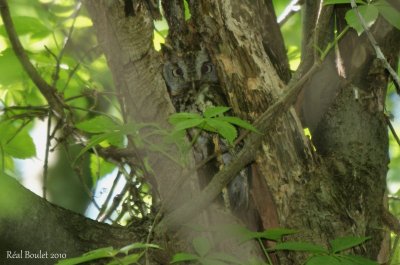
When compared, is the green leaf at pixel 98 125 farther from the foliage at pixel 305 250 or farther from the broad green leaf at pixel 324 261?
the broad green leaf at pixel 324 261

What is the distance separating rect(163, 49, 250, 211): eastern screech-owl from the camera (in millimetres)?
1919

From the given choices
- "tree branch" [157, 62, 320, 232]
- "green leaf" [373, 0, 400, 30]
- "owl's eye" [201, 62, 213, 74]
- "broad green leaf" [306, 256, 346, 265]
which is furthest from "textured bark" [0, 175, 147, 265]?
"green leaf" [373, 0, 400, 30]

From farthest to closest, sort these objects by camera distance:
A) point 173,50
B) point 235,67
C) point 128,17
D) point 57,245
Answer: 1. point 173,50
2. point 235,67
3. point 128,17
4. point 57,245

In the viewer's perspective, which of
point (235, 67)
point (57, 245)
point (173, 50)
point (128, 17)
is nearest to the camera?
point (57, 245)

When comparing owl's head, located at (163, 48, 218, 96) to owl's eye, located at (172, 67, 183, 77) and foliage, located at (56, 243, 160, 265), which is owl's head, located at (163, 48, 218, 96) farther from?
foliage, located at (56, 243, 160, 265)

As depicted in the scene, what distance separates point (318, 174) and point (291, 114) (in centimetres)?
19

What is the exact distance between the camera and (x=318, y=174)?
183cm

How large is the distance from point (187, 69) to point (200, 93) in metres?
0.10

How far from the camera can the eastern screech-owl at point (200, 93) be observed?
1.92 m

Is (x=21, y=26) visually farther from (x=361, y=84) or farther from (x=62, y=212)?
(x=361, y=84)

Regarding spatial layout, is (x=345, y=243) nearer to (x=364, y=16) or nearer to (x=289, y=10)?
(x=364, y=16)

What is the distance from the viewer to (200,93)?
210cm

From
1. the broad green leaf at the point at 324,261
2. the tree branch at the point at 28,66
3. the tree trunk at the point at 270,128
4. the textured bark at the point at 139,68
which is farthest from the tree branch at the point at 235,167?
the tree branch at the point at 28,66

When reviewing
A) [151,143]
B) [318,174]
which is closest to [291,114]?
[318,174]
